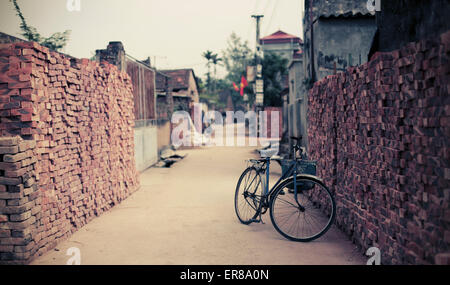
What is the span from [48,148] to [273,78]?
28546 mm

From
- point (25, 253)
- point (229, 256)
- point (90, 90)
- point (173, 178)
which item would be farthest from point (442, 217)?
point (173, 178)

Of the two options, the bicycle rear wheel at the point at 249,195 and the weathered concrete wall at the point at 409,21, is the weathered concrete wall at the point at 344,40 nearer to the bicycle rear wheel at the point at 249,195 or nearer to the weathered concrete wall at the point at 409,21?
the weathered concrete wall at the point at 409,21

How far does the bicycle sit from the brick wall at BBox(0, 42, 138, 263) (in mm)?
2497

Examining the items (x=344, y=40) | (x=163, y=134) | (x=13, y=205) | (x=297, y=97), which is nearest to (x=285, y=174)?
(x=13, y=205)

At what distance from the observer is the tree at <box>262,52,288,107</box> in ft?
103

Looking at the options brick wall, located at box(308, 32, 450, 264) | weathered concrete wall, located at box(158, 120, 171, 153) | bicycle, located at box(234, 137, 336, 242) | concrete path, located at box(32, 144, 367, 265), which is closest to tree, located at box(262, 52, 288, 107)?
weathered concrete wall, located at box(158, 120, 171, 153)

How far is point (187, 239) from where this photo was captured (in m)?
5.00

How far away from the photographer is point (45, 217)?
4566mm

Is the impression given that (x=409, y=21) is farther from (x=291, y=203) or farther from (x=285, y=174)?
(x=291, y=203)
